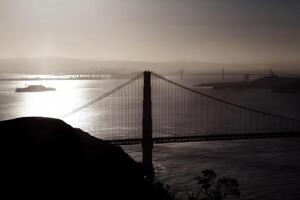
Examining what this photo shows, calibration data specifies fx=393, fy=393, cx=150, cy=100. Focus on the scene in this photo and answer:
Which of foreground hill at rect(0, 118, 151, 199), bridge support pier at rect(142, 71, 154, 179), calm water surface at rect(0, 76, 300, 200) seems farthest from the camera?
bridge support pier at rect(142, 71, 154, 179)

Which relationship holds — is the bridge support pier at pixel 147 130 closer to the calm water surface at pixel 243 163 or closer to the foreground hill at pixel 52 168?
the calm water surface at pixel 243 163

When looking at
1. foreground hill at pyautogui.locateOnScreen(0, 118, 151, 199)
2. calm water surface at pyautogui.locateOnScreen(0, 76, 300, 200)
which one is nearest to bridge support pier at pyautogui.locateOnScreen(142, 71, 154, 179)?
calm water surface at pyautogui.locateOnScreen(0, 76, 300, 200)

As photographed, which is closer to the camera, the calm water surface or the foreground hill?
the foreground hill

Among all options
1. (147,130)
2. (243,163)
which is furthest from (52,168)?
(243,163)

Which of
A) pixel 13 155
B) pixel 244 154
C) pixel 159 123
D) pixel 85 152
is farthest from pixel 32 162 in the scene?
pixel 159 123

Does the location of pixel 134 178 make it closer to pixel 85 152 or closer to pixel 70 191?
pixel 85 152

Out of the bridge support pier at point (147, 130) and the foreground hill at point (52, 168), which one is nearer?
the foreground hill at point (52, 168)

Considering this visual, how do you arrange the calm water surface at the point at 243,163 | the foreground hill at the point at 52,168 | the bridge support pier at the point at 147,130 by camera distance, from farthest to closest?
the bridge support pier at the point at 147,130 < the calm water surface at the point at 243,163 < the foreground hill at the point at 52,168

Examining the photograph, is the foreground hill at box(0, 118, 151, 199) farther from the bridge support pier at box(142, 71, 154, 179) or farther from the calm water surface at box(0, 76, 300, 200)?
the bridge support pier at box(142, 71, 154, 179)

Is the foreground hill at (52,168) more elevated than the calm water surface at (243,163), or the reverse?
the foreground hill at (52,168)

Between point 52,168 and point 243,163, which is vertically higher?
point 52,168

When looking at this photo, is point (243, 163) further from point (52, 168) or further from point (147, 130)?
point (52, 168)

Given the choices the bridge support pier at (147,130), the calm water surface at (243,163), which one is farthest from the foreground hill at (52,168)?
the bridge support pier at (147,130)
